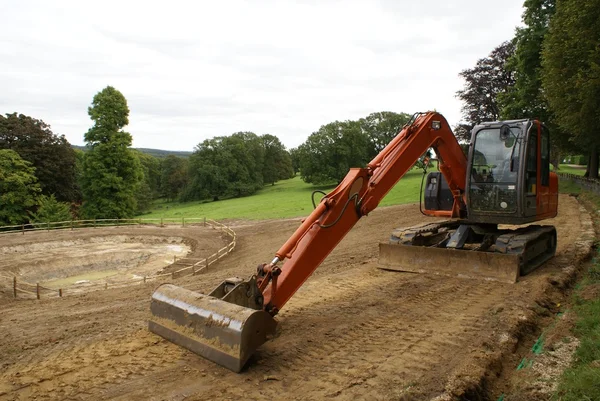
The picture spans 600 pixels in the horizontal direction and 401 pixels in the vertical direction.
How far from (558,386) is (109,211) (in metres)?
37.0

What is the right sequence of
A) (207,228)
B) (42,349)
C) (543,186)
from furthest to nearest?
(207,228)
(543,186)
(42,349)

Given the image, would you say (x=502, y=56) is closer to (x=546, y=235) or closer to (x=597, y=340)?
(x=546, y=235)

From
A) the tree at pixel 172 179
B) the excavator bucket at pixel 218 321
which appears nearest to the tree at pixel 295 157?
the tree at pixel 172 179

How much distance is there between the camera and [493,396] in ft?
14.3

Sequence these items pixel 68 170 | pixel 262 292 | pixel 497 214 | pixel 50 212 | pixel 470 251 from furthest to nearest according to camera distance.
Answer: pixel 68 170 → pixel 50 212 → pixel 497 214 → pixel 470 251 → pixel 262 292

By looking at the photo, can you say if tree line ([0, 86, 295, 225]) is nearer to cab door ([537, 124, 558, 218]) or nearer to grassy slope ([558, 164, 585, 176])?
cab door ([537, 124, 558, 218])

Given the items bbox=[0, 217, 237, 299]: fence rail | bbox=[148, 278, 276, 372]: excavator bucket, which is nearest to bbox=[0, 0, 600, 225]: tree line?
bbox=[0, 217, 237, 299]: fence rail

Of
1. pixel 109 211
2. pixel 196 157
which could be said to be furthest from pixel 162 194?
pixel 109 211

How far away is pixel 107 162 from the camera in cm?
3647

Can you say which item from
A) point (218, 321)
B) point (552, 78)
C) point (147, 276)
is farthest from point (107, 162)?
point (218, 321)

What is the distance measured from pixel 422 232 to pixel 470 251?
144cm

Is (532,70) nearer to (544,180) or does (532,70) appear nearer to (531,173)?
(544,180)

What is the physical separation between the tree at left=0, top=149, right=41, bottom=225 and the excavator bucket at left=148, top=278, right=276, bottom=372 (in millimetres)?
34041

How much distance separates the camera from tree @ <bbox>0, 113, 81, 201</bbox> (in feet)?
126
